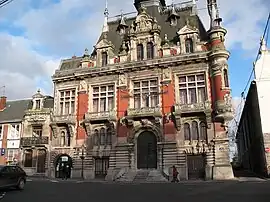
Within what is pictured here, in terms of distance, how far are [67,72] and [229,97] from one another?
1871 centimetres

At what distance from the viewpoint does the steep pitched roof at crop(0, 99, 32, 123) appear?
3916cm

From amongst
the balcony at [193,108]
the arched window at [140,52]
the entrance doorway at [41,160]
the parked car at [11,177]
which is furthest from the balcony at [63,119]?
the parked car at [11,177]

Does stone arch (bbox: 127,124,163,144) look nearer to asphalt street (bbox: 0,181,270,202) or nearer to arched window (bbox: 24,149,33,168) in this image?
asphalt street (bbox: 0,181,270,202)

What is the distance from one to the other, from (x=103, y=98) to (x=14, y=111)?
15636mm

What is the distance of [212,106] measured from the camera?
2869cm

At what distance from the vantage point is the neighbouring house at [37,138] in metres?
34.0

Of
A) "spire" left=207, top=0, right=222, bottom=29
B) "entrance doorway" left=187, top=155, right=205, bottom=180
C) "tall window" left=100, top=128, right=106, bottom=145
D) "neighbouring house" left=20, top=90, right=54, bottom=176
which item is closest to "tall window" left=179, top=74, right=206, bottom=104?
"entrance doorway" left=187, top=155, right=205, bottom=180

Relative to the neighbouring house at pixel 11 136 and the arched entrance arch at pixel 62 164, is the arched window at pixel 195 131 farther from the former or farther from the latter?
the neighbouring house at pixel 11 136

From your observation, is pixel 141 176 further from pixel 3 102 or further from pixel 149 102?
pixel 3 102

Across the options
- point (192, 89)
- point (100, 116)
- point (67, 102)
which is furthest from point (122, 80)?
A: point (192, 89)

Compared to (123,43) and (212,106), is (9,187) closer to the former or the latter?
(212,106)

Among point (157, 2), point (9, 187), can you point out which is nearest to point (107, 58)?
point (157, 2)

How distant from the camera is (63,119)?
109 ft

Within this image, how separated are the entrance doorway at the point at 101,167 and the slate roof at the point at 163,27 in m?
12.1
